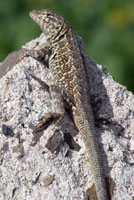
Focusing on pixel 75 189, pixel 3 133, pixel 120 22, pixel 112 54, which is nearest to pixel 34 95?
pixel 3 133

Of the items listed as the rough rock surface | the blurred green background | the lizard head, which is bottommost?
the rough rock surface

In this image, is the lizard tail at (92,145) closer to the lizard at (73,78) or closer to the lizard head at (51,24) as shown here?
the lizard at (73,78)

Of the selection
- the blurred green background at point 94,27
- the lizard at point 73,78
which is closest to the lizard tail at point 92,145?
the lizard at point 73,78

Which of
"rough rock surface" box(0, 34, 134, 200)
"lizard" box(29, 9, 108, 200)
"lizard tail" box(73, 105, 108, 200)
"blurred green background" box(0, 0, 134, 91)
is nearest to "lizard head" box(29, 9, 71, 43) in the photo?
"lizard" box(29, 9, 108, 200)

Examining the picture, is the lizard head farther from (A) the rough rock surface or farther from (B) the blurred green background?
(B) the blurred green background

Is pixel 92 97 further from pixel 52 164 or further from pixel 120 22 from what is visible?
pixel 120 22

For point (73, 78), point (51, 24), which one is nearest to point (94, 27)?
point (51, 24)
